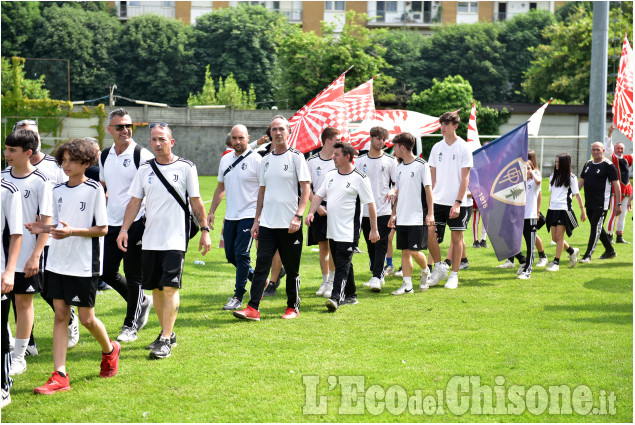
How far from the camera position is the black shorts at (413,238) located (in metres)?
10.1

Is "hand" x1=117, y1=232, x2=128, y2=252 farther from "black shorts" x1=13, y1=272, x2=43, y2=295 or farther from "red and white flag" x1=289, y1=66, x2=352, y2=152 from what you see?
"red and white flag" x1=289, y1=66, x2=352, y2=152

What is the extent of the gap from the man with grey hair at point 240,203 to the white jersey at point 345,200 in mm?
892

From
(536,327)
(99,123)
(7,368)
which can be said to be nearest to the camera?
(7,368)

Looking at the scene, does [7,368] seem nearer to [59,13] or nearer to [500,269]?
[500,269]

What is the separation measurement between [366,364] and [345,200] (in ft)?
9.48

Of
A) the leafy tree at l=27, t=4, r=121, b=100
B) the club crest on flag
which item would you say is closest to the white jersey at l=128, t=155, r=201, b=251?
the club crest on flag

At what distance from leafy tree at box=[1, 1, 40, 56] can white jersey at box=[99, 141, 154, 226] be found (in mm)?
61473

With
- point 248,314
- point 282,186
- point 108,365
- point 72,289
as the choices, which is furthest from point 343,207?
point 72,289

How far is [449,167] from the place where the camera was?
10633 mm

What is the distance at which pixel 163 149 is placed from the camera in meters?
6.89

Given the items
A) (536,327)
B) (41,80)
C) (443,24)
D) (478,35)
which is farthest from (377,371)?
(443,24)

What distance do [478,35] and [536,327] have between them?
6267 cm

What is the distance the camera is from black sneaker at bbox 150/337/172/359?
6.73m

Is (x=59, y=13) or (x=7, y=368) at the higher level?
(x=59, y=13)
